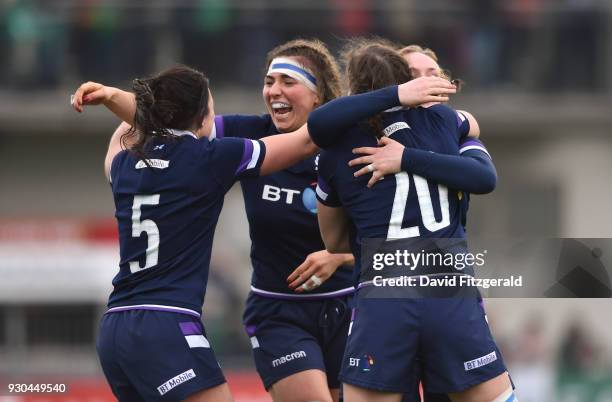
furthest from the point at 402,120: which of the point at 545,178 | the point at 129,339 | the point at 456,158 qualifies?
the point at 545,178

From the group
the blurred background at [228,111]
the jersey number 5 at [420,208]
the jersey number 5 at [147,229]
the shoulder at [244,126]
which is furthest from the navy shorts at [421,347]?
the blurred background at [228,111]

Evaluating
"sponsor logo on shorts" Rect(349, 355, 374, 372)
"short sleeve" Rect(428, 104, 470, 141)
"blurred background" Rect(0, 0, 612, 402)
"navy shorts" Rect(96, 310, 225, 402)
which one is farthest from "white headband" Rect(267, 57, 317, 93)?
"blurred background" Rect(0, 0, 612, 402)

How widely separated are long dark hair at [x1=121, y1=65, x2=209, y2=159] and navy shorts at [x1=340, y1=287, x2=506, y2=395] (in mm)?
1209

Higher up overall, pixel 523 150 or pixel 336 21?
pixel 336 21

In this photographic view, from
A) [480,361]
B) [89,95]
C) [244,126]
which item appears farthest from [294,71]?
[480,361]

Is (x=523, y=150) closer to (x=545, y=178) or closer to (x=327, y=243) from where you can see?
(x=545, y=178)

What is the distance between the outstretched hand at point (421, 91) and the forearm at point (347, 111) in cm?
4

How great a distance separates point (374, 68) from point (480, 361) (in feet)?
4.50

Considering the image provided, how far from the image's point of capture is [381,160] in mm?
5555

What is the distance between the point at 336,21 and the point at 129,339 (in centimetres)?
1364

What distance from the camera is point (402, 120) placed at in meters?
5.74

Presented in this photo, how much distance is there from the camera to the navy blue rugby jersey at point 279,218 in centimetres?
686

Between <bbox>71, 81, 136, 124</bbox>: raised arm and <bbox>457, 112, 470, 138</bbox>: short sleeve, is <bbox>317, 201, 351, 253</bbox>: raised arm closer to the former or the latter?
<bbox>457, 112, 470, 138</bbox>: short sleeve

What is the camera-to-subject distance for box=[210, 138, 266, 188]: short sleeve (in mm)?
5801
